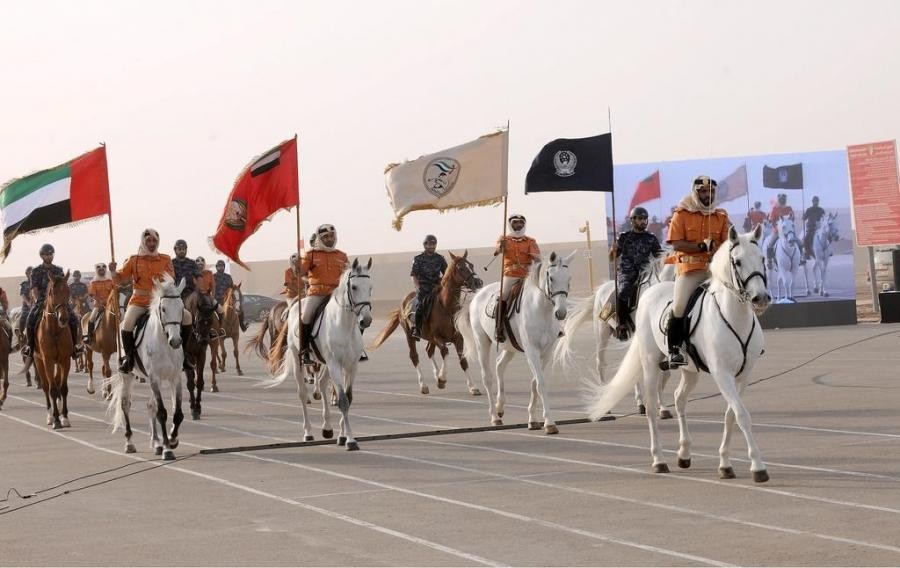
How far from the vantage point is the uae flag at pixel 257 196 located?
18156 millimetres

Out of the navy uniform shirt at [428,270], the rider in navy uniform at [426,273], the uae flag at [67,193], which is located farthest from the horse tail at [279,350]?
the navy uniform shirt at [428,270]

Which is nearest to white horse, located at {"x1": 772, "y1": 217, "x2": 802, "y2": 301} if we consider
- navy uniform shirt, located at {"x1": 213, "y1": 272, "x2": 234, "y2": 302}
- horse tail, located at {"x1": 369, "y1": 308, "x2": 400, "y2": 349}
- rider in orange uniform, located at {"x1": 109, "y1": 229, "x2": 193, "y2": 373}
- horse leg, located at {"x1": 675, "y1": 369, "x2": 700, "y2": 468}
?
horse tail, located at {"x1": 369, "y1": 308, "x2": 400, "y2": 349}

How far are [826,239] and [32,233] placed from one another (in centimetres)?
2777

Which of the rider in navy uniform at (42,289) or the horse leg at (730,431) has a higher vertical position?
the rider in navy uniform at (42,289)

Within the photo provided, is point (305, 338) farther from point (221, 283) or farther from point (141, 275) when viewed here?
point (221, 283)

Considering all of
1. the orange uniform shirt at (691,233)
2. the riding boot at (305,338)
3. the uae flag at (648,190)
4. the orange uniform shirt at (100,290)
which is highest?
the uae flag at (648,190)

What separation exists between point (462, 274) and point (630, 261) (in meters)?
4.98

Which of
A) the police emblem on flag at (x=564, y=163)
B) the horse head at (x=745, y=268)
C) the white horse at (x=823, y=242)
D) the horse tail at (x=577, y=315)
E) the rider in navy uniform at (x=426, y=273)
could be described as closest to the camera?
the horse head at (x=745, y=268)

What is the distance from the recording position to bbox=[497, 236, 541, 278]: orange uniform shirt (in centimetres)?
1866

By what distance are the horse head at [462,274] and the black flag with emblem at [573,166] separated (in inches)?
174

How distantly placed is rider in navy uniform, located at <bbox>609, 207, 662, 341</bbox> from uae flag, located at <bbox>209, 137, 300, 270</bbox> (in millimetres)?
4676

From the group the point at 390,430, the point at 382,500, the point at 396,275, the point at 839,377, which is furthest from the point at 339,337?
the point at 396,275

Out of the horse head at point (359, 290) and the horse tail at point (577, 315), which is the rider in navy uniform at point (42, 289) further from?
the horse tail at point (577, 315)

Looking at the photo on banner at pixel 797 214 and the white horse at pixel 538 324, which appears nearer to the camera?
the white horse at pixel 538 324
